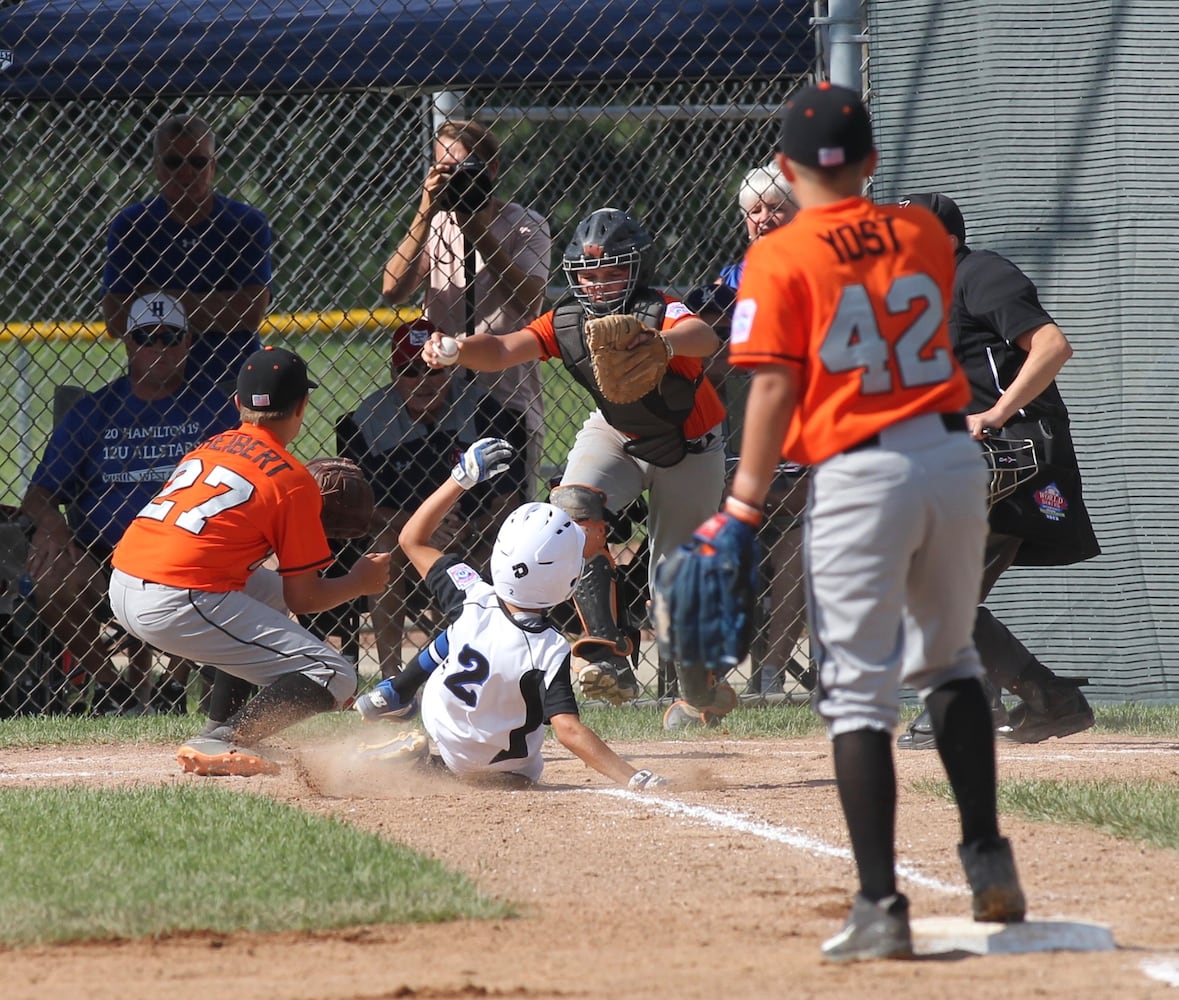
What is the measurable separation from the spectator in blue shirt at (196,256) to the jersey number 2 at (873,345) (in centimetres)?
469

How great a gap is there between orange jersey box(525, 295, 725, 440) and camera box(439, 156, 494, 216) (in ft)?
3.80

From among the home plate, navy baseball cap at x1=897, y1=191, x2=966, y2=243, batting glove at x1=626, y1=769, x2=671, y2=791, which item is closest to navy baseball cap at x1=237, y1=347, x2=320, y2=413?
batting glove at x1=626, y1=769, x2=671, y2=791

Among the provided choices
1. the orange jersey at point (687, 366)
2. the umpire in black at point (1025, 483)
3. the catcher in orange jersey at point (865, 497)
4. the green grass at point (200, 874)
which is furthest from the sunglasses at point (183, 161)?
the catcher in orange jersey at point (865, 497)

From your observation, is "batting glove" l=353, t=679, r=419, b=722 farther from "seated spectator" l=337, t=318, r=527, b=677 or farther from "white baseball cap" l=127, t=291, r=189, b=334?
"white baseball cap" l=127, t=291, r=189, b=334

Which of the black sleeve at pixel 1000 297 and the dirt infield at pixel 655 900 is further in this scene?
the black sleeve at pixel 1000 297

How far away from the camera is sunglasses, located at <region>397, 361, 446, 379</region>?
294 inches

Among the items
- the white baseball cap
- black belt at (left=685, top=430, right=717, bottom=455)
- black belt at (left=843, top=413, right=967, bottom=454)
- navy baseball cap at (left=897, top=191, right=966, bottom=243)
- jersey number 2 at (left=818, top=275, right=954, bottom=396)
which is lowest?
black belt at (left=685, top=430, right=717, bottom=455)

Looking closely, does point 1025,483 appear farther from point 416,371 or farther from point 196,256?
point 196,256

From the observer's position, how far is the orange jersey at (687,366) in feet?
19.6

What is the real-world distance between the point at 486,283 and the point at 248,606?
233cm

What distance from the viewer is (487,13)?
24.2ft

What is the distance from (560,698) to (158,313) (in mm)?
3223

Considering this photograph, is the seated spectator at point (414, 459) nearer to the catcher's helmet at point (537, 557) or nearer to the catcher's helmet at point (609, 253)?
the catcher's helmet at point (609, 253)

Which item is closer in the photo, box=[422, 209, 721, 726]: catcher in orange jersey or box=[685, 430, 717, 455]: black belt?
box=[422, 209, 721, 726]: catcher in orange jersey
